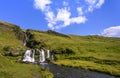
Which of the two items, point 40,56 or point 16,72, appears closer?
point 16,72

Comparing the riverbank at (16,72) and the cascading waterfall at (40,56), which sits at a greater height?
the cascading waterfall at (40,56)

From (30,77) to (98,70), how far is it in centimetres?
6260

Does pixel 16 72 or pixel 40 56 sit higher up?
pixel 40 56

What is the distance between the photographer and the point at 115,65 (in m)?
142

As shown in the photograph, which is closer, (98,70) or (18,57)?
(98,70)

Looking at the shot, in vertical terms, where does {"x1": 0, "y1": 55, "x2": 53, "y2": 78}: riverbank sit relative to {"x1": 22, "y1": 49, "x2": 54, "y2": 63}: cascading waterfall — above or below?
below

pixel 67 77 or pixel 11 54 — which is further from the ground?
pixel 11 54

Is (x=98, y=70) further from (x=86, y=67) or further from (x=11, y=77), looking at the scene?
(x=11, y=77)

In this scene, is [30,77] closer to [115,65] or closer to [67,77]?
[67,77]

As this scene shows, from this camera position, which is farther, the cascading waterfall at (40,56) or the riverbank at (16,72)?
the cascading waterfall at (40,56)

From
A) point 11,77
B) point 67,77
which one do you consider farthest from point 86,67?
point 11,77

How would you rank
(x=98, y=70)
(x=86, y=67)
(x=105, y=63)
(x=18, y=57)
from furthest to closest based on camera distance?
(x=18, y=57) → (x=105, y=63) → (x=86, y=67) → (x=98, y=70)

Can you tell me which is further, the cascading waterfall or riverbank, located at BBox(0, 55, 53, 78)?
the cascading waterfall

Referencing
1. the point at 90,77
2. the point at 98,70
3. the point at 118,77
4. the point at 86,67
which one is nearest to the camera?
the point at 90,77
